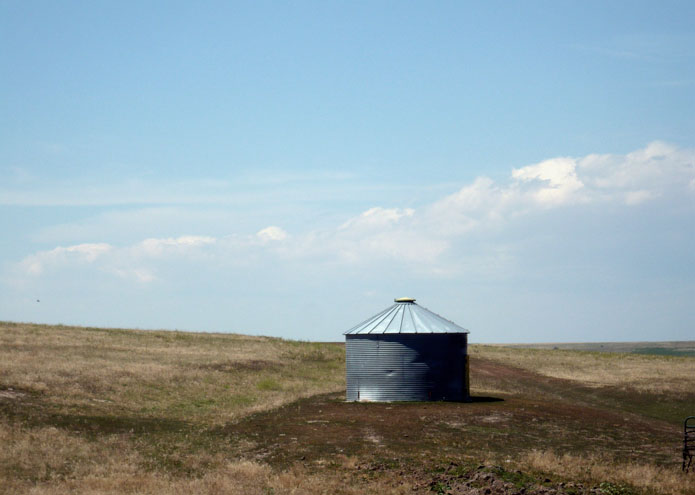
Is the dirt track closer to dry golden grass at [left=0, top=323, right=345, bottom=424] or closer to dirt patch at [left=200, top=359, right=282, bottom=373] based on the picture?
dry golden grass at [left=0, top=323, right=345, bottom=424]

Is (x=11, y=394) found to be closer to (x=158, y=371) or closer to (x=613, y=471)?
(x=158, y=371)

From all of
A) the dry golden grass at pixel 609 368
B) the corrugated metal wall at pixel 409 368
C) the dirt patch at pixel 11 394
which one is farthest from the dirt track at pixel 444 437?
the dry golden grass at pixel 609 368

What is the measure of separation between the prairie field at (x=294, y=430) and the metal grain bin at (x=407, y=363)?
5.52 feet

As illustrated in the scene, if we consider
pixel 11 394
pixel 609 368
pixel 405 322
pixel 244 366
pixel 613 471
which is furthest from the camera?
pixel 609 368

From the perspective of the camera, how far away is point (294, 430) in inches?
1346

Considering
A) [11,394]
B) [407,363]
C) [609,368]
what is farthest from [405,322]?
[609,368]

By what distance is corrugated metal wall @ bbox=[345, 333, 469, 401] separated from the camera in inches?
1731

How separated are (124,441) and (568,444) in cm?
1797

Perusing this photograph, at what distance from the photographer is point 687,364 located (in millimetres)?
74750

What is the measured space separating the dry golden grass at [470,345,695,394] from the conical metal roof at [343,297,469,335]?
1669cm

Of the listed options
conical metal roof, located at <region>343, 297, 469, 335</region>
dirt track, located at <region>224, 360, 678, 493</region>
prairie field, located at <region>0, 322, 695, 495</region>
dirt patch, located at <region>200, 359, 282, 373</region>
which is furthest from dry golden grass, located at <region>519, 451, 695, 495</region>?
dirt patch, located at <region>200, 359, 282, 373</region>

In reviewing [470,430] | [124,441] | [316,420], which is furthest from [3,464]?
[470,430]

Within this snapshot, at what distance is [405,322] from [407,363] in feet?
8.38

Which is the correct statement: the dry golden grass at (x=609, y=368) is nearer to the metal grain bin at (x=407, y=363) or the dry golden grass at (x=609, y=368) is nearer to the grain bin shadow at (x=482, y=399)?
the grain bin shadow at (x=482, y=399)
